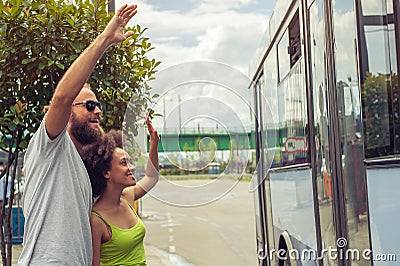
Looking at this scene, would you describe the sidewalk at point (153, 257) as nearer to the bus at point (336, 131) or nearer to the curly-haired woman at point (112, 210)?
the bus at point (336, 131)

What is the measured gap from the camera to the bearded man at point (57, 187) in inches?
75.7

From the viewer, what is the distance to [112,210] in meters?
2.52

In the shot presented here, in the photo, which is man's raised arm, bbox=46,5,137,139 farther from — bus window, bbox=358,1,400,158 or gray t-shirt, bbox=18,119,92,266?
bus window, bbox=358,1,400,158

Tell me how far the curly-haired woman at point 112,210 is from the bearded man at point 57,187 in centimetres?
31

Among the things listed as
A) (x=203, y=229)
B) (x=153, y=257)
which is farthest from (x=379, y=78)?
(x=203, y=229)

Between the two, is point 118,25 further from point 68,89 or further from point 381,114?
point 381,114

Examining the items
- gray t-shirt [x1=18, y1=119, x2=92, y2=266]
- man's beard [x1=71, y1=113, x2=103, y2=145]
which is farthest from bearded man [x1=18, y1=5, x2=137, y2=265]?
man's beard [x1=71, y1=113, x2=103, y2=145]

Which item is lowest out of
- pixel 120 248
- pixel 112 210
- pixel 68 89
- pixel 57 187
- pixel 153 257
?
pixel 153 257

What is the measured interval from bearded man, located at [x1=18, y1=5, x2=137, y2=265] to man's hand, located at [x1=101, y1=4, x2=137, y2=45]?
1 cm

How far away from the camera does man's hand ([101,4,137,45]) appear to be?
206 cm

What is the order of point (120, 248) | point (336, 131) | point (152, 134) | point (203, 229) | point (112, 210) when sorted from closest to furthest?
point (120, 248), point (112, 210), point (152, 134), point (336, 131), point (203, 229)

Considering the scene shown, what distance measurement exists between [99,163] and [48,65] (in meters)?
0.90

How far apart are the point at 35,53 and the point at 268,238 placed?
311 centimetres

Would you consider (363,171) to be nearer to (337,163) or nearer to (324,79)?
(337,163)
